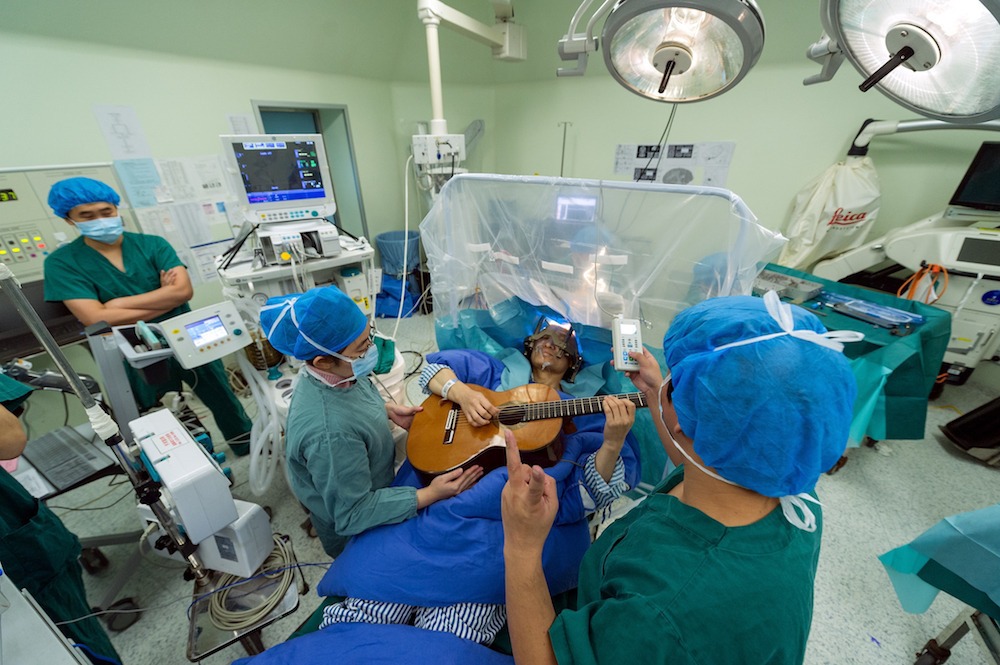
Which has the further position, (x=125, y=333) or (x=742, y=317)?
(x=125, y=333)

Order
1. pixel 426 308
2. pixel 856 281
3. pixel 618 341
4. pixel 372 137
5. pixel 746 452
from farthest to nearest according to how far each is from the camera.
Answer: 1. pixel 426 308
2. pixel 372 137
3. pixel 856 281
4. pixel 618 341
5. pixel 746 452

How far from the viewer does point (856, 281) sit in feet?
8.71

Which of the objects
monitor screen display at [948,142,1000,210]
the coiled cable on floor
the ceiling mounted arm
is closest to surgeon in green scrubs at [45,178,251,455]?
the coiled cable on floor

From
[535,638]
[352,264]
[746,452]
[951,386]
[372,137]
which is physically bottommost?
[951,386]

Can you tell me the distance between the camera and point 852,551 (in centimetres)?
172

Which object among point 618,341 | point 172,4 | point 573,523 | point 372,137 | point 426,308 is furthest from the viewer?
point 426,308

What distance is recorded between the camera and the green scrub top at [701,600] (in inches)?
20.9

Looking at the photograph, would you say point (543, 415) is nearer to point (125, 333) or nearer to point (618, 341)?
point (618, 341)

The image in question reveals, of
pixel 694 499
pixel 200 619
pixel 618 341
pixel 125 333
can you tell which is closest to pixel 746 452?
pixel 694 499

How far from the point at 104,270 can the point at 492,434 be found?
6.35 ft

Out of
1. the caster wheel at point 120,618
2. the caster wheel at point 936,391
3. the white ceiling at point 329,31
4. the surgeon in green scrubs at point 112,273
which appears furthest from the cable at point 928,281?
the caster wheel at point 120,618

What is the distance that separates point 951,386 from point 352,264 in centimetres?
418

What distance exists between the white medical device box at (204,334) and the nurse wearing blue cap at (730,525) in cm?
131

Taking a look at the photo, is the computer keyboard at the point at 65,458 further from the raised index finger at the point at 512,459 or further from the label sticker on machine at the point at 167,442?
the raised index finger at the point at 512,459
